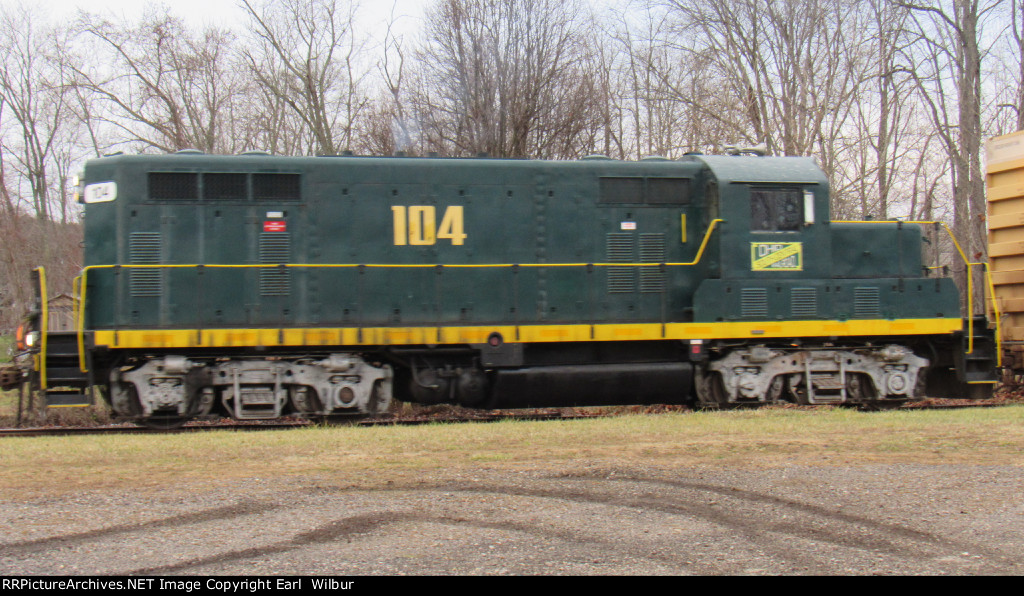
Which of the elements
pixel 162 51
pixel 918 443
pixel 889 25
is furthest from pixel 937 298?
pixel 162 51

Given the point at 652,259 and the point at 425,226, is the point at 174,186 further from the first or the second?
the point at 652,259

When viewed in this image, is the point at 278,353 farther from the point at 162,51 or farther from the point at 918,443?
the point at 162,51

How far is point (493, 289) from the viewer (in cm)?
1059

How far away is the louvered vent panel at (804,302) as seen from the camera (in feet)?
35.6

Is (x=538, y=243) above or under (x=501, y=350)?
above

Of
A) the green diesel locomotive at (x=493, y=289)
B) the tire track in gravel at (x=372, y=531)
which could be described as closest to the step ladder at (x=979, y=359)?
the green diesel locomotive at (x=493, y=289)

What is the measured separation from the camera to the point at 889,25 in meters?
22.2

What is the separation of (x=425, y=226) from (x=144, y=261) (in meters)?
3.54

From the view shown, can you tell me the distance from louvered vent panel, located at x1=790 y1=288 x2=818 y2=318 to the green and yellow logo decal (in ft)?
1.02

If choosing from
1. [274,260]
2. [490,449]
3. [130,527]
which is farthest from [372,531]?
[274,260]

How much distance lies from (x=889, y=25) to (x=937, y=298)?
46.4ft

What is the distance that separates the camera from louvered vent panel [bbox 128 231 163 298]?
9969mm

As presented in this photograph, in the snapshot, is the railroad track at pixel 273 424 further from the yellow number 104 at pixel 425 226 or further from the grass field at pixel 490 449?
the yellow number 104 at pixel 425 226

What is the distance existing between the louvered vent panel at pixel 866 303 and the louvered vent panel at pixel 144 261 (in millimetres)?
9137
